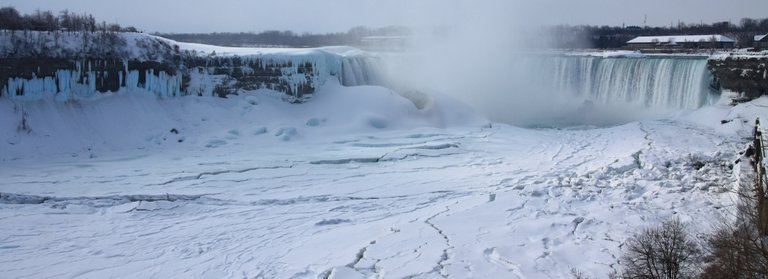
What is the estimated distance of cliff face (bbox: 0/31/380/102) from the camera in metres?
17.8

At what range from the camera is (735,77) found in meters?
22.9

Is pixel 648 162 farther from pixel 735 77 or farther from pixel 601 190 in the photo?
pixel 735 77

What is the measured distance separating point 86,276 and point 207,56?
48.5 feet

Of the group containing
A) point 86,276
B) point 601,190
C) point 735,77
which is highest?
point 735,77

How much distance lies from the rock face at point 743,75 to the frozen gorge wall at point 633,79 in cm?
61

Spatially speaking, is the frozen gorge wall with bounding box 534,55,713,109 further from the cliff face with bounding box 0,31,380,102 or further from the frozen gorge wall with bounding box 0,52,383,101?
the cliff face with bounding box 0,31,380,102

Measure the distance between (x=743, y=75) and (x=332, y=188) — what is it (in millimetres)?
18054

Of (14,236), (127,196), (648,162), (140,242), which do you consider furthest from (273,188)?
(648,162)

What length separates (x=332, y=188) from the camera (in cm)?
1336

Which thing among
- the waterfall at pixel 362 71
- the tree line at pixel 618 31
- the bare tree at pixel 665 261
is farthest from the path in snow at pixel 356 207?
the tree line at pixel 618 31

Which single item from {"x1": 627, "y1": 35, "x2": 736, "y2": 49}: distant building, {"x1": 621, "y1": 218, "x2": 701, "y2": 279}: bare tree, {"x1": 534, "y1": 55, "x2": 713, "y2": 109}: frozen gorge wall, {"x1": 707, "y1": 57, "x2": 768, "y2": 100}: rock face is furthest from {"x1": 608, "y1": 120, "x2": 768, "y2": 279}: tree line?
{"x1": 627, "y1": 35, "x2": 736, "y2": 49}: distant building

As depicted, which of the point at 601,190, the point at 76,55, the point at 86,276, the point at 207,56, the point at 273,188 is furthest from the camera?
the point at 207,56

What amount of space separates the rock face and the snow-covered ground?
67.6 inches

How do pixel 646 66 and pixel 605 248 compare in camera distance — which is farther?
pixel 646 66
